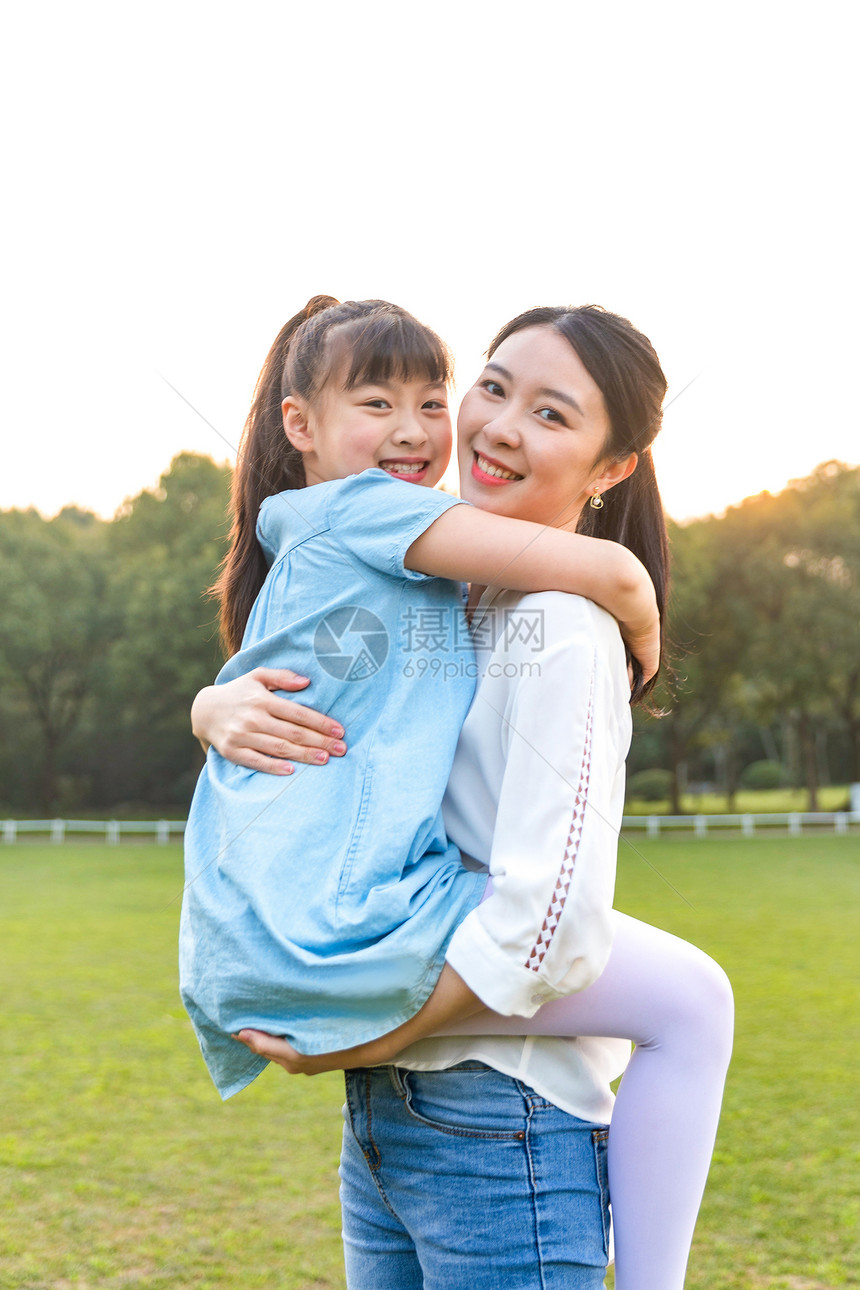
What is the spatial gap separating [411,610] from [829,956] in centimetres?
960

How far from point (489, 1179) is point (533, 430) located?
99 centimetres

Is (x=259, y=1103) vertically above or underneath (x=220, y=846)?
underneath

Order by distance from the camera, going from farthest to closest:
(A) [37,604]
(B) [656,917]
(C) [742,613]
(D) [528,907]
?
1. (A) [37,604]
2. (C) [742,613]
3. (B) [656,917]
4. (D) [528,907]

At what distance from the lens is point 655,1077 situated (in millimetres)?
1328

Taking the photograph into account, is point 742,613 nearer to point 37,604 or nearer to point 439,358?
point 37,604

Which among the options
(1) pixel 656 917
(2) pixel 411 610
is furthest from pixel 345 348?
(1) pixel 656 917

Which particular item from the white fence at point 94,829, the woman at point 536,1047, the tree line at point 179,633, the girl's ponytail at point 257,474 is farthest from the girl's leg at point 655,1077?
the white fence at point 94,829

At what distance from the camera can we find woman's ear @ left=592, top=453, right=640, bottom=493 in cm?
160

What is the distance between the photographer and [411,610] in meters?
1.46

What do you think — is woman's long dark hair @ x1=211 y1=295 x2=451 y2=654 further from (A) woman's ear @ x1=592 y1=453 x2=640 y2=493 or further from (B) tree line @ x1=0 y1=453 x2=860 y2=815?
(B) tree line @ x1=0 y1=453 x2=860 y2=815

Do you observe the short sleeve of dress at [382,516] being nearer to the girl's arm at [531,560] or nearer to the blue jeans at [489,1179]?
the girl's arm at [531,560]

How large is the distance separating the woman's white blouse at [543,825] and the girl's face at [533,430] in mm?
203

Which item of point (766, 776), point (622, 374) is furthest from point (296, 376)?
point (766, 776)

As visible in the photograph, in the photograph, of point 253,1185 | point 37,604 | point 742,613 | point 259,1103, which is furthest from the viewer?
point 37,604
